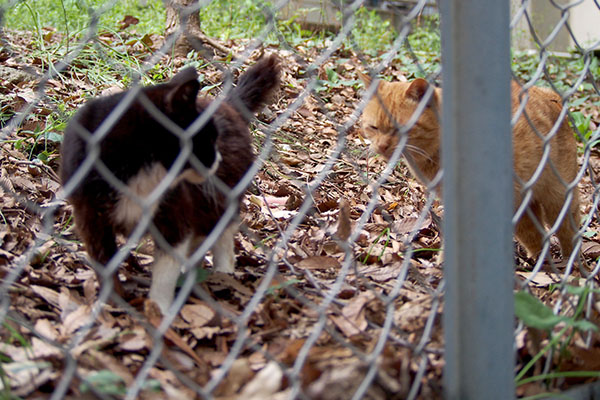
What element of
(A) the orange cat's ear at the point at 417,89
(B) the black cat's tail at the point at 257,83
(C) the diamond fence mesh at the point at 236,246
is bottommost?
(C) the diamond fence mesh at the point at 236,246

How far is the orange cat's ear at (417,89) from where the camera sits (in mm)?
2404

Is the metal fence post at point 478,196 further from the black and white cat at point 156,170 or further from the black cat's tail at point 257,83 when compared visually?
the black cat's tail at point 257,83

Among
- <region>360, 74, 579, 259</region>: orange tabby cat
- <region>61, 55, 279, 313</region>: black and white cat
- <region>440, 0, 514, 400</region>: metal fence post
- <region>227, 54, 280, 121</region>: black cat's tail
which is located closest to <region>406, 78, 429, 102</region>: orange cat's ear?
<region>360, 74, 579, 259</region>: orange tabby cat

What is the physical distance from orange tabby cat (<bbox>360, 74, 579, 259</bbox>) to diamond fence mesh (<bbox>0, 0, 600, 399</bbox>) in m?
0.01

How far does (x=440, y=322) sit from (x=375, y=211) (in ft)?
4.62

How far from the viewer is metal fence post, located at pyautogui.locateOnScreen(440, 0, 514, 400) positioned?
40.4 inches

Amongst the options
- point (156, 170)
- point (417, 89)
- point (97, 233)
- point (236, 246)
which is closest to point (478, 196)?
point (156, 170)

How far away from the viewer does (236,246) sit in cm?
211

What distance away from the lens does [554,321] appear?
123 cm

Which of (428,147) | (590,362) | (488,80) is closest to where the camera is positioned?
(488,80)

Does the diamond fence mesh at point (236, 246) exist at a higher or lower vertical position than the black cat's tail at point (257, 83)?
lower

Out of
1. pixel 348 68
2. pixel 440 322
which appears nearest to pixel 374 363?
pixel 440 322

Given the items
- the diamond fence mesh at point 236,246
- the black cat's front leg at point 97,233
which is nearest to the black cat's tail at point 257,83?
the diamond fence mesh at point 236,246

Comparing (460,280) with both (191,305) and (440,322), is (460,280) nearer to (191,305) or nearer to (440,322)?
(440,322)
